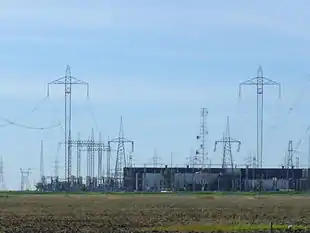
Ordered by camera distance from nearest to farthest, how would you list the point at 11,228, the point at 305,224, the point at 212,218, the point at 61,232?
the point at 61,232 < the point at 11,228 < the point at 305,224 < the point at 212,218

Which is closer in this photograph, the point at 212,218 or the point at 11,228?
the point at 11,228

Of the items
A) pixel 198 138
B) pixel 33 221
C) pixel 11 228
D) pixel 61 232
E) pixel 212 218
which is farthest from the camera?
pixel 198 138

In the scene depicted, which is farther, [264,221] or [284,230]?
[264,221]

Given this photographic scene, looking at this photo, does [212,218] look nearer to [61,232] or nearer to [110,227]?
[110,227]

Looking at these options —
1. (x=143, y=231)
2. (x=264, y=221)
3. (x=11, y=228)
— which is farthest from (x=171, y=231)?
(x=264, y=221)

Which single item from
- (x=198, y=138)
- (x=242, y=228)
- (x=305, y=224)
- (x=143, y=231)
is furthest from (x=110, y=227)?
(x=198, y=138)

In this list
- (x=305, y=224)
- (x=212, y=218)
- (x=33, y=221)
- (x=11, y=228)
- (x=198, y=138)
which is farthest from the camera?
(x=198, y=138)

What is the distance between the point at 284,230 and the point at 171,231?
649 centimetres

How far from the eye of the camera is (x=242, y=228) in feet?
180

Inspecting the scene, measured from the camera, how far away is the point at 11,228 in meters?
54.8

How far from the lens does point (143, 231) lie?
52312 mm

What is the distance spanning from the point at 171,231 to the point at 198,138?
451 feet

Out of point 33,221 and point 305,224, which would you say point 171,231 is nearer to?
point 305,224

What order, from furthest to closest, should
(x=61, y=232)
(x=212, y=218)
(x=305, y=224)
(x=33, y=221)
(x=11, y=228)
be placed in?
(x=212, y=218), (x=33, y=221), (x=305, y=224), (x=11, y=228), (x=61, y=232)
